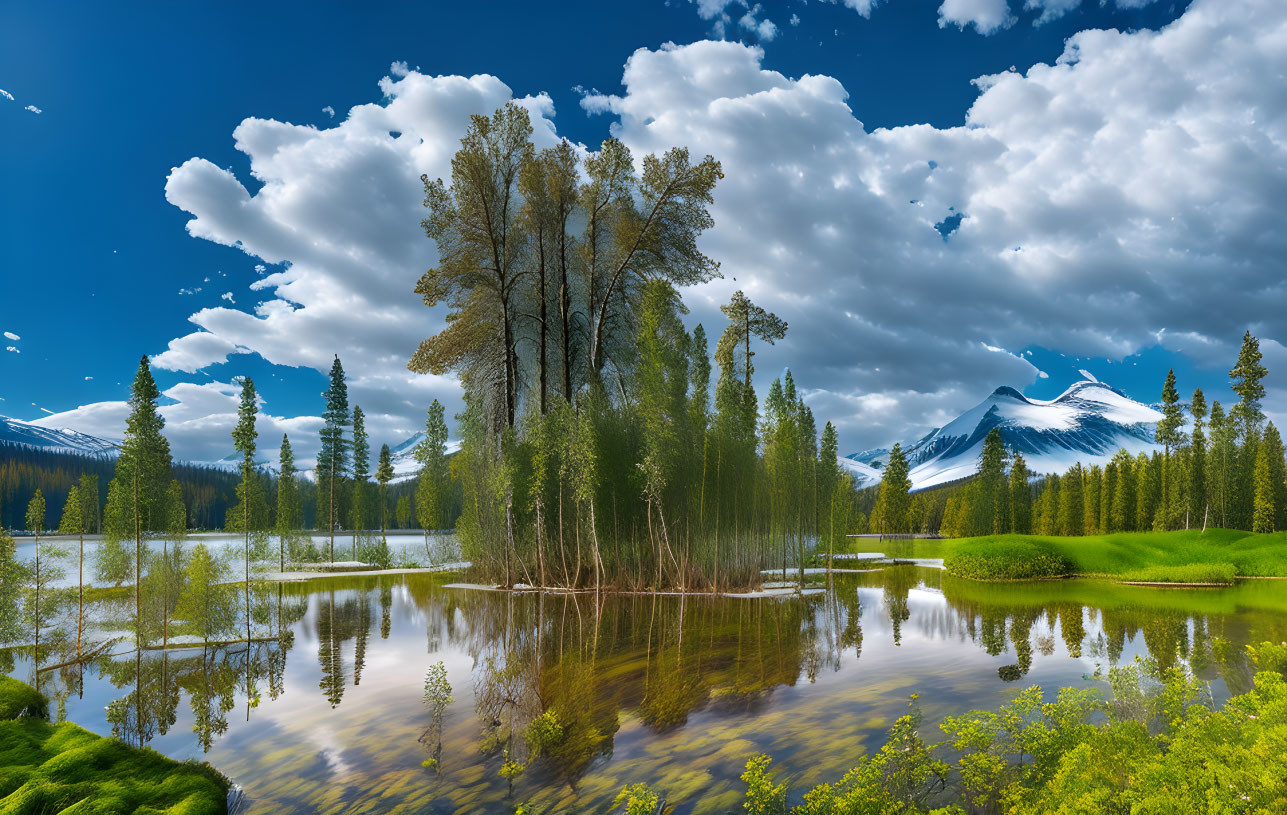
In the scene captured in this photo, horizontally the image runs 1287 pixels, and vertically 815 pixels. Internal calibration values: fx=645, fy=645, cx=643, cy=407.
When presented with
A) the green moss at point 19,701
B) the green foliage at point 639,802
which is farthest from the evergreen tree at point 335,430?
the green foliage at point 639,802

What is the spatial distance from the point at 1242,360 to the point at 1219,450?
282 inches

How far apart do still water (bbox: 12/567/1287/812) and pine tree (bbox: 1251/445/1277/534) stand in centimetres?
3710

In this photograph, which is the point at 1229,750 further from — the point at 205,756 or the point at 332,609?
the point at 332,609

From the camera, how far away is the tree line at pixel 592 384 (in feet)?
78.4

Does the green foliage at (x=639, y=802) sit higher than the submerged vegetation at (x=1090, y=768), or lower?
lower

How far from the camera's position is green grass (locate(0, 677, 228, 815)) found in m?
5.88

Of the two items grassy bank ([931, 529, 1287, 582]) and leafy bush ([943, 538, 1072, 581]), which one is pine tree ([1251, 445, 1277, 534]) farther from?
leafy bush ([943, 538, 1072, 581])

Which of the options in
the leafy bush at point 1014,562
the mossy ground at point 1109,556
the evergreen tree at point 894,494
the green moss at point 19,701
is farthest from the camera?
the evergreen tree at point 894,494

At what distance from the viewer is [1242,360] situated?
4803 centimetres

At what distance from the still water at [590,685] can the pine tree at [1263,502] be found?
37.1m

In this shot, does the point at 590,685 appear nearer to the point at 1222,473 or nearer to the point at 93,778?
the point at 93,778

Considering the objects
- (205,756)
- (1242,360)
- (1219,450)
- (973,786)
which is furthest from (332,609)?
(1242,360)

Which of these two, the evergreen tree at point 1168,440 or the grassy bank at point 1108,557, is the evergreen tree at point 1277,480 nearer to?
the evergreen tree at point 1168,440

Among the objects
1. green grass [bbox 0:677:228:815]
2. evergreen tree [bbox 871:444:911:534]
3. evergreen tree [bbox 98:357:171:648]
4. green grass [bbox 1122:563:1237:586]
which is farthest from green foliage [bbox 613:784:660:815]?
evergreen tree [bbox 871:444:911:534]
